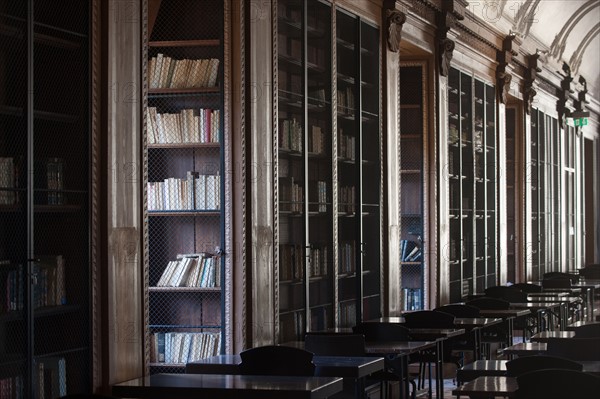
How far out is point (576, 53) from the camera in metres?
22.8

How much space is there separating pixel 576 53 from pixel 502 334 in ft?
37.3

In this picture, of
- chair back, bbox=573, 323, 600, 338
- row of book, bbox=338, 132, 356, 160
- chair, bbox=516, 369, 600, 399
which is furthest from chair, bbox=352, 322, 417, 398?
chair, bbox=516, 369, 600, 399

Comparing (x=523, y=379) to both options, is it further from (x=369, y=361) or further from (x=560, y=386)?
(x=369, y=361)

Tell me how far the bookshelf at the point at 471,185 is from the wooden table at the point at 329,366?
21.0 feet

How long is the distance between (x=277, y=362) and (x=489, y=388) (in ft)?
4.09

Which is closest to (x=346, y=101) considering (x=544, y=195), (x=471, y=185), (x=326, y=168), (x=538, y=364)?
(x=326, y=168)

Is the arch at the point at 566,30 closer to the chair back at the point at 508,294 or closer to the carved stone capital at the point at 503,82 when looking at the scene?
the carved stone capital at the point at 503,82

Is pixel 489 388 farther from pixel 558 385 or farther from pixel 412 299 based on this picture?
pixel 412 299

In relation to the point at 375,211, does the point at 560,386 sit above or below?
below

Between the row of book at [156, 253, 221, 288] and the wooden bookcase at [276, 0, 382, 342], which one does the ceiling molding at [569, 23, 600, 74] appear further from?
the row of book at [156, 253, 221, 288]

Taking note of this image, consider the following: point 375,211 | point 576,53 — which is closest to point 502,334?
point 375,211

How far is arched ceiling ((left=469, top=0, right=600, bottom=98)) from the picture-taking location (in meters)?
17.0
